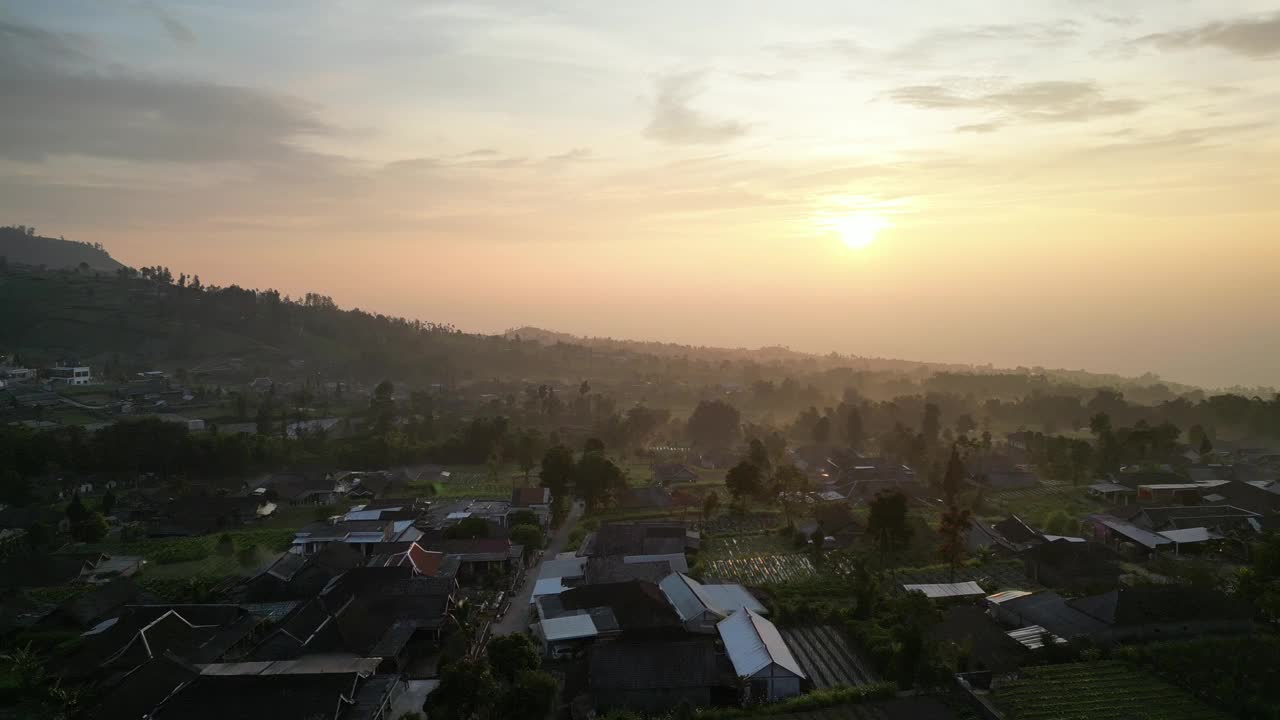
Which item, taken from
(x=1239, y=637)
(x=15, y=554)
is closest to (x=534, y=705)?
(x=1239, y=637)

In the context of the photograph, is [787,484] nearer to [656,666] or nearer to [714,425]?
[656,666]

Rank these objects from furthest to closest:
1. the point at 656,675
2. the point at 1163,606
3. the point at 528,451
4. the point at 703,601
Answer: the point at 528,451 < the point at 703,601 < the point at 1163,606 < the point at 656,675

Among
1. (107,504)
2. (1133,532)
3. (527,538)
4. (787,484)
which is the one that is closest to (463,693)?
(527,538)

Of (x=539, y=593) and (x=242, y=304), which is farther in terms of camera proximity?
(x=242, y=304)

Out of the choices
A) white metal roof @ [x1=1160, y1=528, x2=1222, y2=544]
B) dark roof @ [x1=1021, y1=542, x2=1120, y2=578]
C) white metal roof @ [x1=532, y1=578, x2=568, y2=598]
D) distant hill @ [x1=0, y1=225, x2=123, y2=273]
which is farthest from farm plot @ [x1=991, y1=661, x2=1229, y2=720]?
distant hill @ [x1=0, y1=225, x2=123, y2=273]

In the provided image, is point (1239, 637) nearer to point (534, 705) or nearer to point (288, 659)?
point (534, 705)
